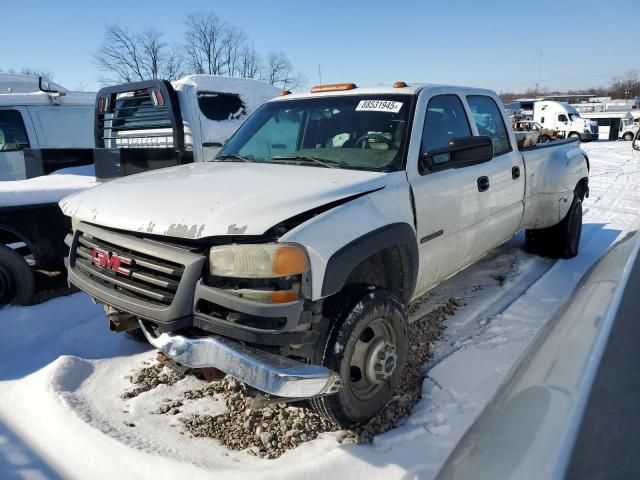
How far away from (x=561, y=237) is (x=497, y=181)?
6.30ft

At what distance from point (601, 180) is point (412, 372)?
40.5ft

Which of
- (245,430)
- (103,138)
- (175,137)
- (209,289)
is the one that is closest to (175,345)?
(209,289)

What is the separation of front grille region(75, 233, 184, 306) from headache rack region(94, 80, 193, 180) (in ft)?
8.43

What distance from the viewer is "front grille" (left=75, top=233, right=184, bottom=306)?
2.22m

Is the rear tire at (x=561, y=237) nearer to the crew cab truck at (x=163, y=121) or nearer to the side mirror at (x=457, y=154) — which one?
the side mirror at (x=457, y=154)

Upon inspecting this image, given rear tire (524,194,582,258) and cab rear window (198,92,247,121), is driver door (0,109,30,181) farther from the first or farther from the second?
rear tire (524,194,582,258)

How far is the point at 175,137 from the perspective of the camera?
5.55m

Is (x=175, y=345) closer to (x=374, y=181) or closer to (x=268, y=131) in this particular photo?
(x=374, y=181)

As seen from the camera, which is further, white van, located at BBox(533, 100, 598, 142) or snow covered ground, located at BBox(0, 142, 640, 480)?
white van, located at BBox(533, 100, 598, 142)

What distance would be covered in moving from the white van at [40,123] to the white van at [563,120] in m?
30.7

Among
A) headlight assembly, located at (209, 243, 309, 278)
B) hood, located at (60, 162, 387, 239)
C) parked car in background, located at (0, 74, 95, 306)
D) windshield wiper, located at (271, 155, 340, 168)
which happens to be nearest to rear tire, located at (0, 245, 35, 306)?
parked car in background, located at (0, 74, 95, 306)

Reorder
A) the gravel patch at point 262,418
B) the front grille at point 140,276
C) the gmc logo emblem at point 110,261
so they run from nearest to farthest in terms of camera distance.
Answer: the front grille at point 140,276, the gmc logo emblem at point 110,261, the gravel patch at point 262,418

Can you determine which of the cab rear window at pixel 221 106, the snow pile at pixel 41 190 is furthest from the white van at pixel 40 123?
the snow pile at pixel 41 190

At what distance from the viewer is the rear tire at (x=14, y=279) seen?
404cm
